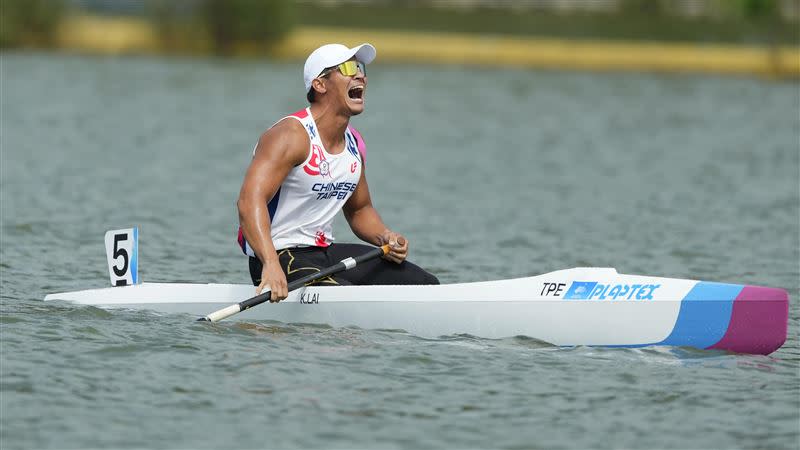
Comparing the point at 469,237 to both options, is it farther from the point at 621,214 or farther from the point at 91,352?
the point at 91,352

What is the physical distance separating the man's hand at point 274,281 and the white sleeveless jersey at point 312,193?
22.0 inches

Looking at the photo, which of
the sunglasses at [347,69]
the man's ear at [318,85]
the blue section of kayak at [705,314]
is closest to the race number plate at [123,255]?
the man's ear at [318,85]

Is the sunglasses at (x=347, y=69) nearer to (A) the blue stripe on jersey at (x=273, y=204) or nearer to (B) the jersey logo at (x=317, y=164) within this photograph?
(B) the jersey logo at (x=317, y=164)

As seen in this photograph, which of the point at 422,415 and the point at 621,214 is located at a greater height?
the point at 621,214

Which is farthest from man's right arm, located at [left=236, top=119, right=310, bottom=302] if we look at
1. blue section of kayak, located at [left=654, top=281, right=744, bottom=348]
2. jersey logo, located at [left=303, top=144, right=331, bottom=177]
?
blue section of kayak, located at [left=654, top=281, right=744, bottom=348]

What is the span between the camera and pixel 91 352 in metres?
10.2

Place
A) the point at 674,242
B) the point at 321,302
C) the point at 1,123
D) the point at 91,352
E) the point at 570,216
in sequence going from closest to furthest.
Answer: the point at 91,352
the point at 321,302
the point at 674,242
the point at 570,216
the point at 1,123

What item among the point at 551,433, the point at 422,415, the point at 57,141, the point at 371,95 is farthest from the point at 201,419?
the point at 371,95

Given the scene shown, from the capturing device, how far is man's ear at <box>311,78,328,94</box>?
10.8m

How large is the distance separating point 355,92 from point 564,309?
2.23 m

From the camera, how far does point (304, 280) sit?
1080cm

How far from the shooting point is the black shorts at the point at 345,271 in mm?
11055

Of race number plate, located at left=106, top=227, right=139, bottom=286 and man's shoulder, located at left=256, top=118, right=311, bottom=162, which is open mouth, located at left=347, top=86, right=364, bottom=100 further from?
race number plate, located at left=106, top=227, right=139, bottom=286

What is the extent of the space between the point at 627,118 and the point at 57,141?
63.3 feet
